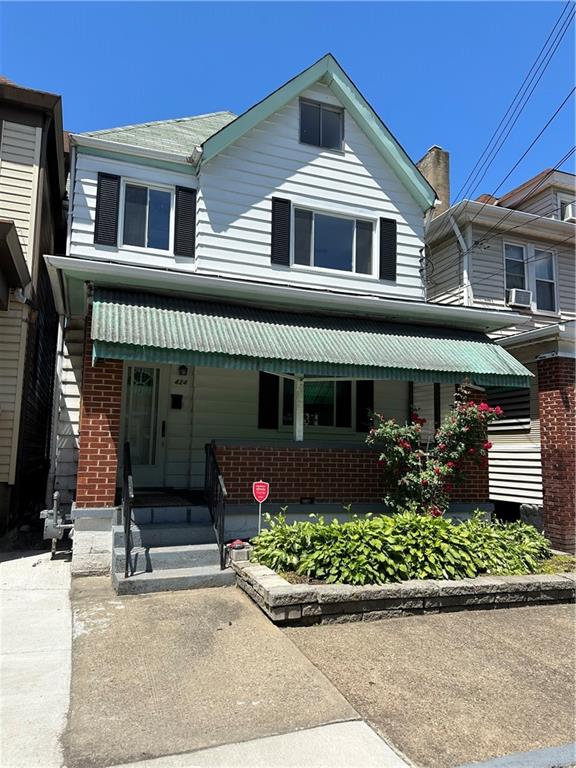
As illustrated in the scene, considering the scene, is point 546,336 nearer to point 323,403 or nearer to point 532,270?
point 323,403

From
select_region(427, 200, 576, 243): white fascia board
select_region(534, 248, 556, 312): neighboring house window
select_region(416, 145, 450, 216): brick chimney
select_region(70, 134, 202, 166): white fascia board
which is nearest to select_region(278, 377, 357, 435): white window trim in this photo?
select_region(70, 134, 202, 166): white fascia board

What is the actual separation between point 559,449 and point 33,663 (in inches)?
331

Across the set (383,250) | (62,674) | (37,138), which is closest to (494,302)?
(383,250)

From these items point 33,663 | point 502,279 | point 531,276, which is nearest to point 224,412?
point 33,663

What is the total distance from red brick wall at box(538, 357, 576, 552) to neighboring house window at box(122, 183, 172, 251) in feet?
23.4

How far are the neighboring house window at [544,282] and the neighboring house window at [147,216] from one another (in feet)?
32.8

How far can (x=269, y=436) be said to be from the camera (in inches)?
402

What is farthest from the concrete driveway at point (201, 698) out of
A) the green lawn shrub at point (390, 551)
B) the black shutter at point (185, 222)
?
the black shutter at point (185, 222)

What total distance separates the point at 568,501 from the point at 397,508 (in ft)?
10.5

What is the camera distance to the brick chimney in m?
16.2

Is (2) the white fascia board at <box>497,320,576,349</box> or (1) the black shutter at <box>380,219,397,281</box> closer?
(2) the white fascia board at <box>497,320,576,349</box>

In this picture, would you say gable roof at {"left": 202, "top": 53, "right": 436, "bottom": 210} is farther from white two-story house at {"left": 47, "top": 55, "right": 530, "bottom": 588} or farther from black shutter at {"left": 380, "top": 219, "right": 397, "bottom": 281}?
black shutter at {"left": 380, "top": 219, "right": 397, "bottom": 281}

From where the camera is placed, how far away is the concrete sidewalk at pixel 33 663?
316cm

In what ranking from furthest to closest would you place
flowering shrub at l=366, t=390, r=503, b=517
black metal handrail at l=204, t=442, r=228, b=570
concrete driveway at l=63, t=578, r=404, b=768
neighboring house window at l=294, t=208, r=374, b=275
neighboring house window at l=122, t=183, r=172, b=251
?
neighboring house window at l=294, t=208, r=374, b=275 < neighboring house window at l=122, t=183, r=172, b=251 < flowering shrub at l=366, t=390, r=503, b=517 < black metal handrail at l=204, t=442, r=228, b=570 < concrete driveway at l=63, t=578, r=404, b=768
